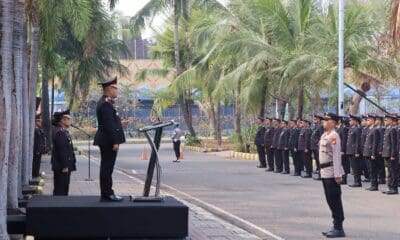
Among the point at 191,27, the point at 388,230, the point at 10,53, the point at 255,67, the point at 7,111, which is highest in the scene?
the point at 191,27

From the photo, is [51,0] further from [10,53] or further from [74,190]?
[10,53]

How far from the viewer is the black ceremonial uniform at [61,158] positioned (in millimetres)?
12492

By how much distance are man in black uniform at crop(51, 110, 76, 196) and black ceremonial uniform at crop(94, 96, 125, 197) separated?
2.36 metres

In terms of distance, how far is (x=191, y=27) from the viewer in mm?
44375

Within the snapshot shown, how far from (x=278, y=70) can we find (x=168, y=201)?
20.5 meters

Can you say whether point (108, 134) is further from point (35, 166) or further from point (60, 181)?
point (35, 166)

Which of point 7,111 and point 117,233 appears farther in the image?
point 117,233

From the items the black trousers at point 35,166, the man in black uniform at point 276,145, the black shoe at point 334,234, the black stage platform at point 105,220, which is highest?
the man in black uniform at point 276,145

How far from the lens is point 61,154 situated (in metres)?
12.5

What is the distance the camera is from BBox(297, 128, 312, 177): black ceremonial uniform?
2300 cm

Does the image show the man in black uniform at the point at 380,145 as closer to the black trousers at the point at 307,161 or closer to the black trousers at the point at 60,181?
the black trousers at the point at 307,161

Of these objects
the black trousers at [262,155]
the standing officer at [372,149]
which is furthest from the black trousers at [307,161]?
the black trousers at [262,155]

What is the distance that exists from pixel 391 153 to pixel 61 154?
9.21 metres

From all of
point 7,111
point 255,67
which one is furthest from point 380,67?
point 7,111
